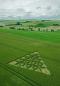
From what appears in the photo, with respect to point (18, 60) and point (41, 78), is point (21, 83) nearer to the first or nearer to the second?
point (41, 78)

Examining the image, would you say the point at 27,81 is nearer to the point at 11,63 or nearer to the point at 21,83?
the point at 21,83

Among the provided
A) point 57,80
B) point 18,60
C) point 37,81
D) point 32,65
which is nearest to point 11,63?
point 18,60

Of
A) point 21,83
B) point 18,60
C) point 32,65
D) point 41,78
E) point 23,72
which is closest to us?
point 21,83

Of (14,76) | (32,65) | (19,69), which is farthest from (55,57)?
(14,76)

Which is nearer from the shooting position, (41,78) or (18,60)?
(41,78)

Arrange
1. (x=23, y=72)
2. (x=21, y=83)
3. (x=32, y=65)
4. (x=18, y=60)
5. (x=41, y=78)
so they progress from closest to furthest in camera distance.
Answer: (x=21, y=83)
(x=41, y=78)
(x=23, y=72)
(x=32, y=65)
(x=18, y=60)

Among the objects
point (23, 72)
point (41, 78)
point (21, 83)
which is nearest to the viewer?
point (21, 83)
